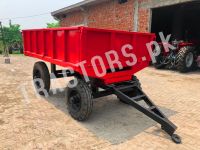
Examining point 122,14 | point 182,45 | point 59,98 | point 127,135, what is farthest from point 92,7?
point 127,135

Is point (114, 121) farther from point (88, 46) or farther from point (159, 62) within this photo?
point (159, 62)

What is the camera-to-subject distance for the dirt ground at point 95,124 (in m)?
3.50

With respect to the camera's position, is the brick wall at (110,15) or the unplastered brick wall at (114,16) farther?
the brick wall at (110,15)

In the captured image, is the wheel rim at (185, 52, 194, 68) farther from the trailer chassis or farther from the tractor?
the trailer chassis

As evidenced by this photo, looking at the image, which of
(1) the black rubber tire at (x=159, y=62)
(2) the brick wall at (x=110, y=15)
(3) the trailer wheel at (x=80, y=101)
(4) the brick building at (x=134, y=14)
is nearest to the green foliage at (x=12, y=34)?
(4) the brick building at (x=134, y=14)

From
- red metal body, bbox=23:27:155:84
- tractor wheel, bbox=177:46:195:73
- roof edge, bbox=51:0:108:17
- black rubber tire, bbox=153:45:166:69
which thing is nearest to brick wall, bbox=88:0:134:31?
roof edge, bbox=51:0:108:17

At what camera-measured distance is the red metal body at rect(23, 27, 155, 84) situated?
150 inches

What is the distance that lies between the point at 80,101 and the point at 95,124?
54 cm

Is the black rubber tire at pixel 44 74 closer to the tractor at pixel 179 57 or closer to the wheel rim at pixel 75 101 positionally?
the wheel rim at pixel 75 101

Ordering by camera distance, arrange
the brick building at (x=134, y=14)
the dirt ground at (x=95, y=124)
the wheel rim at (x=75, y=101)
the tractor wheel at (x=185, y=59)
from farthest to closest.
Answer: the brick building at (x=134, y=14) → the tractor wheel at (x=185, y=59) → the wheel rim at (x=75, y=101) → the dirt ground at (x=95, y=124)

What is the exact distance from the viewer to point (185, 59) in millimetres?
10125

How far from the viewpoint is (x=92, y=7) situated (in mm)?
16266

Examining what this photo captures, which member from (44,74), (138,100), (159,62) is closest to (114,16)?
(159,62)

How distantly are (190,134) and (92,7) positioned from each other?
1396 cm
